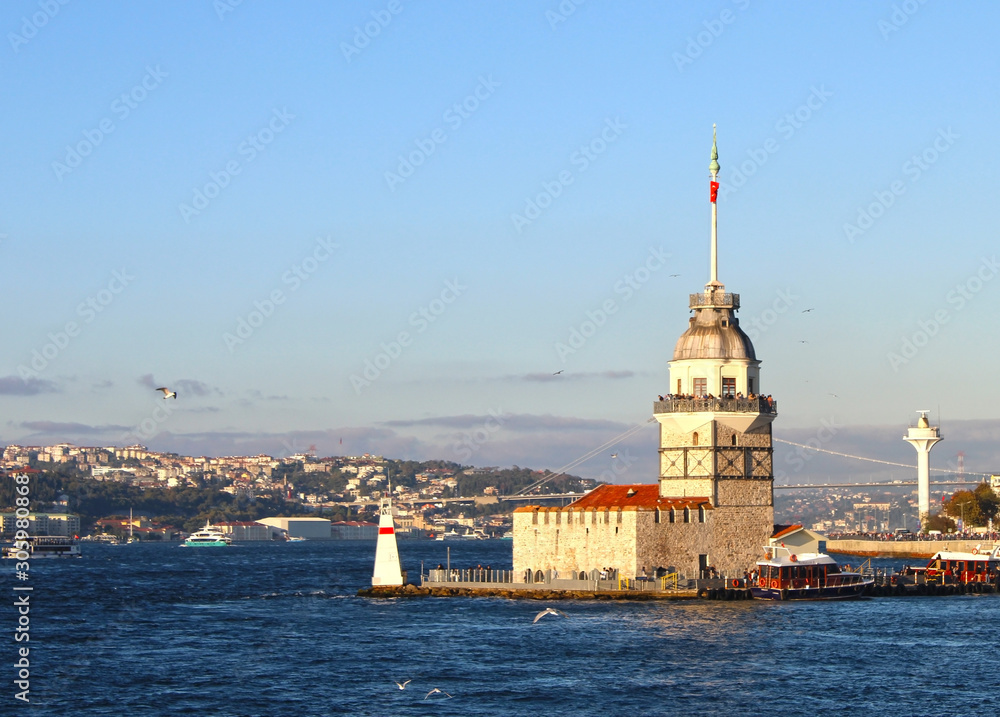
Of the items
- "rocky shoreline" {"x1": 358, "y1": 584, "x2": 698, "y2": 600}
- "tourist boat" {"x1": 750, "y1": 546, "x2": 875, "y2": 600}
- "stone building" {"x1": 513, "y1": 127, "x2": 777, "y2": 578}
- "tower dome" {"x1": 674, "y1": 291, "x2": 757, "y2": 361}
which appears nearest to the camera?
"rocky shoreline" {"x1": 358, "y1": 584, "x2": 698, "y2": 600}

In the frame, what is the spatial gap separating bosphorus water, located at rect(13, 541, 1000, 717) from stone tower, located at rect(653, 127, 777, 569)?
5.13m

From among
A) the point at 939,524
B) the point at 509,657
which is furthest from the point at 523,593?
the point at 939,524

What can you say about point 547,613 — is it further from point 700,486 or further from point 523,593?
point 700,486

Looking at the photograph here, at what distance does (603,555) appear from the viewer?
66.7 m

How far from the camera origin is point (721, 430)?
6800cm

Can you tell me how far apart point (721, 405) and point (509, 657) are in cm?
2200

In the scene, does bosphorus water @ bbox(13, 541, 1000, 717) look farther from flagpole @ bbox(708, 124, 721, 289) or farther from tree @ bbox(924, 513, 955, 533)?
tree @ bbox(924, 513, 955, 533)

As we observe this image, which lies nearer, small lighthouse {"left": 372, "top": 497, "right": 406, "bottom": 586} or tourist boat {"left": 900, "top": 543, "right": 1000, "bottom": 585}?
small lighthouse {"left": 372, "top": 497, "right": 406, "bottom": 586}

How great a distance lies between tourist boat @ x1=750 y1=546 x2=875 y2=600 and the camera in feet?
214

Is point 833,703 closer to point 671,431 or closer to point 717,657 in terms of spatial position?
point 717,657

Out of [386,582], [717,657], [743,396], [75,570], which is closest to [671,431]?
[743,396]

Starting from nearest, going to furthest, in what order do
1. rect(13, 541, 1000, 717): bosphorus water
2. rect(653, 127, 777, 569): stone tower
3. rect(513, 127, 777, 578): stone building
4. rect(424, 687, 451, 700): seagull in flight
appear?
rect(13, 541, 1000, 717): bosphorus water, rect(424, 687, 451, 700): seagull in flight, rect(513, 127, 777, 578): stone building, rect(653, 127, 777, 569): stone tower

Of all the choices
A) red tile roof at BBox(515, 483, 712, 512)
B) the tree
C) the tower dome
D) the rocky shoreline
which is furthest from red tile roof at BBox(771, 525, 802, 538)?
the tree

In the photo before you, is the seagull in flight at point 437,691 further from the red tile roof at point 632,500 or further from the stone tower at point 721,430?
the stone tower at point 721,430
